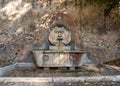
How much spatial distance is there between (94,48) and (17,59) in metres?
2.93

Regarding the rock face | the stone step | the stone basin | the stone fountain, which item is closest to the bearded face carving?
the stone fountain

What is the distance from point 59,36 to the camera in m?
7.54

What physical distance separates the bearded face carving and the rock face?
0.38 metres

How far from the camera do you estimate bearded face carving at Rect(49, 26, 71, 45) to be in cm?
753

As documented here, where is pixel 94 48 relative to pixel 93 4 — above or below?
below

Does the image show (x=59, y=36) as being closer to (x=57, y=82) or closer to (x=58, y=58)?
(x=58, y=58)

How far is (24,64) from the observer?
7605mm

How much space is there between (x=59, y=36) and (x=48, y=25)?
0.76 metres

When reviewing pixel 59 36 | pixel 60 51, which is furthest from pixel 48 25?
pixel 60 51

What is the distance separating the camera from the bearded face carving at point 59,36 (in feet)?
24.7

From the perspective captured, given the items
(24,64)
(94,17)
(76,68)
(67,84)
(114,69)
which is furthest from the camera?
(94,17)

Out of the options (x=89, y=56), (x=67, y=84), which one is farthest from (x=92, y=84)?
(x=89, y=56)

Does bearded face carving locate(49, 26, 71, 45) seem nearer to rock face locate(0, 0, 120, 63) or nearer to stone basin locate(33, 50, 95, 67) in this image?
rock face locate(0, 0, 120, 63)

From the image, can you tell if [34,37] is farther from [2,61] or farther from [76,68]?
[76,68]
